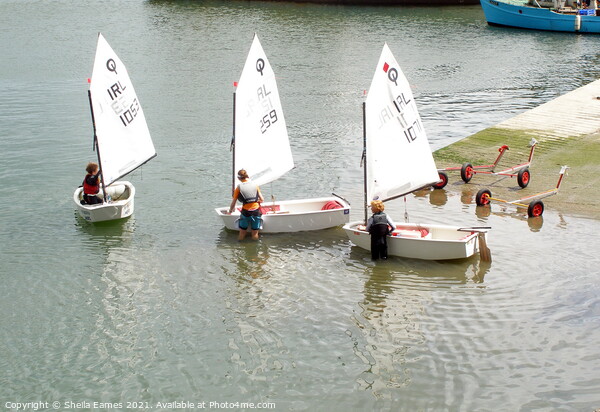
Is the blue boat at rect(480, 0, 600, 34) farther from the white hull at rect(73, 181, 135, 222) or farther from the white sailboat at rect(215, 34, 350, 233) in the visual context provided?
the white hull at rect(73, 181, 135, 222)

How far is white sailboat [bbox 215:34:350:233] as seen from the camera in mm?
23234

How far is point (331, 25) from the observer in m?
72.8

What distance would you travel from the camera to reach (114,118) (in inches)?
1002

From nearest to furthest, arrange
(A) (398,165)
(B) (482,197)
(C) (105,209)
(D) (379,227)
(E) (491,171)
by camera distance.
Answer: (D) (379,227), (A) (398,165), (C) (105,209), (B) (482,197), (E) (491,171)

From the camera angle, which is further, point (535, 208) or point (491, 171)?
point (491, 171)

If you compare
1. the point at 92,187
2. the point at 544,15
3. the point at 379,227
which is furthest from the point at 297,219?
the point at 544,15

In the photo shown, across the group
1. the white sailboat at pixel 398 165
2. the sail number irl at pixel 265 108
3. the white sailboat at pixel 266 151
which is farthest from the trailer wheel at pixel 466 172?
the sail number irl at pixel 265 108

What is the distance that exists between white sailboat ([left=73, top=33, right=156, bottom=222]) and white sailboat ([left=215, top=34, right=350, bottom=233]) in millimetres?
3902

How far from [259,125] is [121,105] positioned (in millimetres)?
4897

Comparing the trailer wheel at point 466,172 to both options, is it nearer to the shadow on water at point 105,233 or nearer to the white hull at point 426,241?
the white hull at point 426,241

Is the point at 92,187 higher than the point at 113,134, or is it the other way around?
the point at 113,134

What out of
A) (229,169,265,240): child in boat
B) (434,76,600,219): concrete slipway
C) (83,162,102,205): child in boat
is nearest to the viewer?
(229,169,265,240): child in boat

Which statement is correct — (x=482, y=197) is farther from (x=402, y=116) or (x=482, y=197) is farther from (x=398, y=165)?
(x=402, y=116)

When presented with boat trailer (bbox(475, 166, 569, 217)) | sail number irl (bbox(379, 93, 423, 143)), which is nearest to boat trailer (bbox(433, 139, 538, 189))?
boat trailer (bbox(475, 166, 569, 217))
